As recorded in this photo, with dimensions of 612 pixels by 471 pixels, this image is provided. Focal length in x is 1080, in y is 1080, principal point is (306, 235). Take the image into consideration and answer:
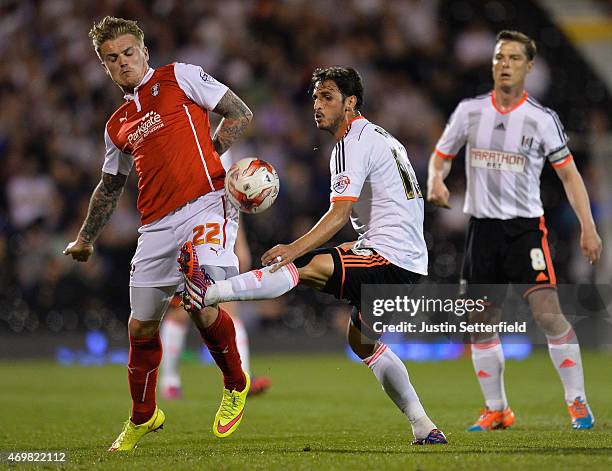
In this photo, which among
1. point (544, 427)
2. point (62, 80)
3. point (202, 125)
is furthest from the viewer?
point (62, 80)

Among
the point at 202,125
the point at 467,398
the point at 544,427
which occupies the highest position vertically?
the point at 202,125

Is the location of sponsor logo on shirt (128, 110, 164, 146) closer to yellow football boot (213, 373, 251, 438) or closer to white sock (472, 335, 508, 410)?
yellow football boot (213, 373, 251, 438)

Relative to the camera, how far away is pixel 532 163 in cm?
724

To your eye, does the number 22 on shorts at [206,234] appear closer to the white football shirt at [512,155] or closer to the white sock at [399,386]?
the white sock at [399,386]

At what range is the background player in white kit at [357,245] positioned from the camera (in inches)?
219

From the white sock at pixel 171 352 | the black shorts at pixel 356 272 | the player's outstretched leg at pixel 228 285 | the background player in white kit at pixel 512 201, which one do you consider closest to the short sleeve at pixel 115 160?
the player's outstretched leg at pixel 228 285

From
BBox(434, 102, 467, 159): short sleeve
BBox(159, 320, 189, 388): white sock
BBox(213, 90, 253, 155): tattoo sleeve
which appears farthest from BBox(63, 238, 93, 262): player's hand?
BBox(159, 320, 189, 388): white sock

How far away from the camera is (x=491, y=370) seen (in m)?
7.24

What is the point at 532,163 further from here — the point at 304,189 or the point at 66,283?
the point at 66,283

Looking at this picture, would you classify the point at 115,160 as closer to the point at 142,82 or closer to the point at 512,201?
the point at 142,82

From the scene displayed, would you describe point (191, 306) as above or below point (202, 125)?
below

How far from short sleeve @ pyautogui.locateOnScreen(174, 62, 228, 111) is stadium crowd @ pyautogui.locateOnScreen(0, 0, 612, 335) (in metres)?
7.15

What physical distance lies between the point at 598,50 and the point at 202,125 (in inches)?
488

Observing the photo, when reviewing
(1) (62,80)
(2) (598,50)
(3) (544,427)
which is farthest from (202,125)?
(2) (598,50)
